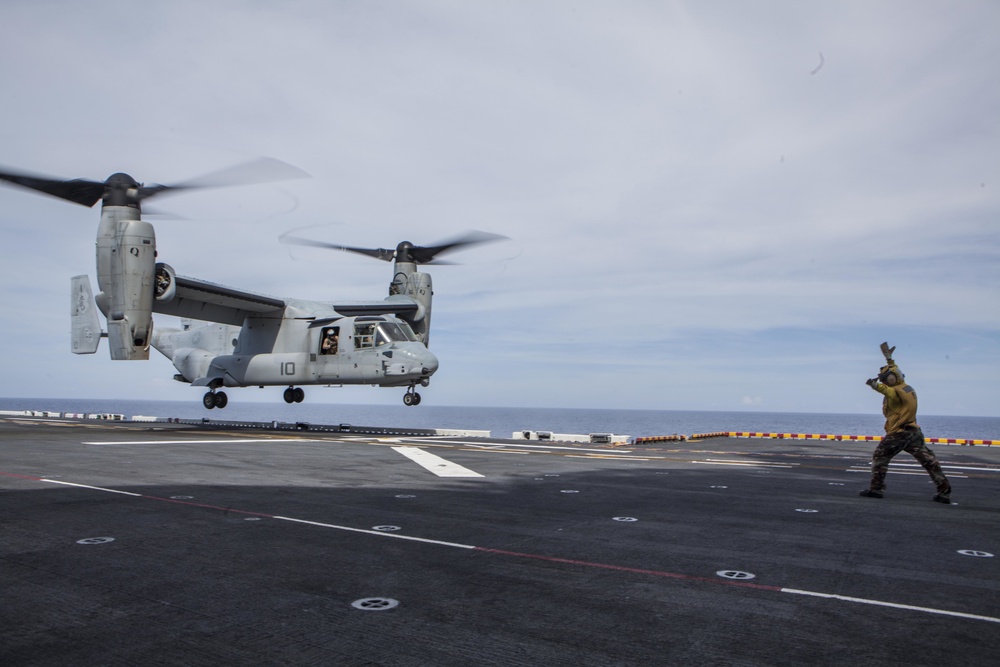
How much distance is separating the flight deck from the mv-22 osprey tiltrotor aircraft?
13872 mm

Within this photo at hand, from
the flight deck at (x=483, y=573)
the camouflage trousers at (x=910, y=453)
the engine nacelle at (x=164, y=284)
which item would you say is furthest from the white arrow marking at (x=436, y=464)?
the engine nacelle at (x=164, y=284)

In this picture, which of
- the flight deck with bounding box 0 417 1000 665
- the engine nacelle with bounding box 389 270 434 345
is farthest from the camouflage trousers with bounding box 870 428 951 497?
the engine nacelle with bounding box 389 270 434 345

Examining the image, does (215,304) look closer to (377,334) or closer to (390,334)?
(377,334)

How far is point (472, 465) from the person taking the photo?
52.8ft

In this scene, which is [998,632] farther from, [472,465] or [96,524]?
[472,465]

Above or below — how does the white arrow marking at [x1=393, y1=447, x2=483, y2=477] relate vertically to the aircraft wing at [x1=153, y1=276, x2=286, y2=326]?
below

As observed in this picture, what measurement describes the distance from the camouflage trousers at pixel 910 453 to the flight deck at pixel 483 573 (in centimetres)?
42

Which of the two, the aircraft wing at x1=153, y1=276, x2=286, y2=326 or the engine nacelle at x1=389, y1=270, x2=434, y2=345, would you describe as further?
the engine nacelle at x1=389, y1=270, x2=434, y2=345

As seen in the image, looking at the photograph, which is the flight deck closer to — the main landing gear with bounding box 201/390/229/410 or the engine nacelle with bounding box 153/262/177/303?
the engine nacelle with bounding box 153/262/177/303

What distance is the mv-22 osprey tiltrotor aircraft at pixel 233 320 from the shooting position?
24875 millimetres

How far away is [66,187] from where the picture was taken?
25.8 meters

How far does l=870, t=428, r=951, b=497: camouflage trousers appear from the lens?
1073 cm

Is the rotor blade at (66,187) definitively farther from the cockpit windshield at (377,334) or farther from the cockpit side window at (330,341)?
the cockpit windshield at (377,334)

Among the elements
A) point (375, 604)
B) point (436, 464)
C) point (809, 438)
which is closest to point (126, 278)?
point (436, 464)
